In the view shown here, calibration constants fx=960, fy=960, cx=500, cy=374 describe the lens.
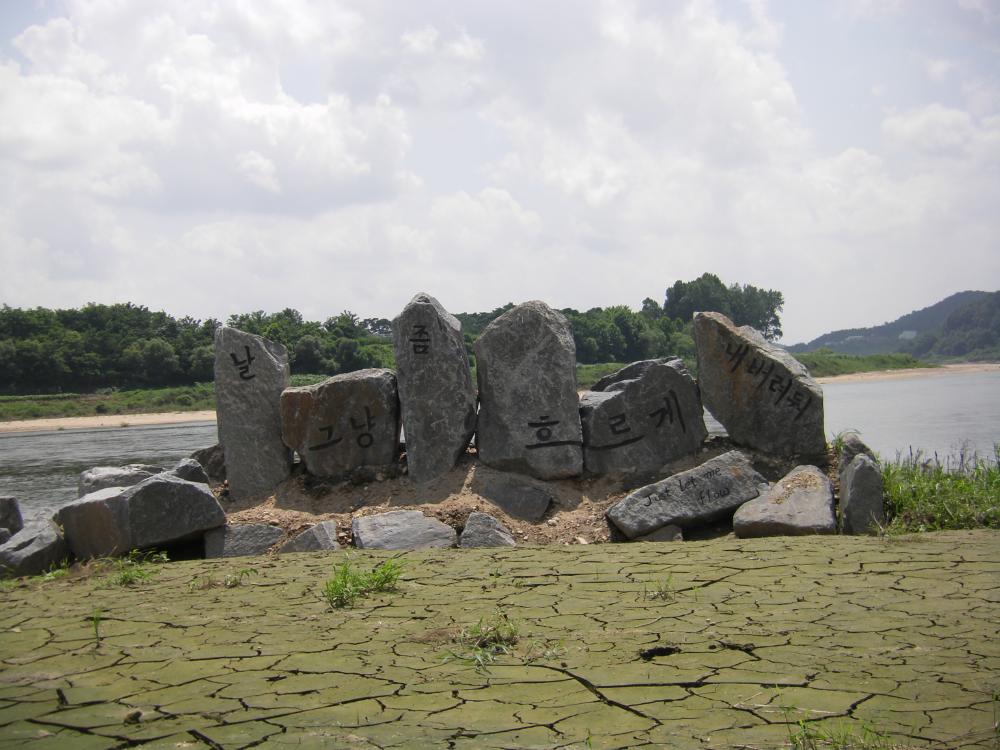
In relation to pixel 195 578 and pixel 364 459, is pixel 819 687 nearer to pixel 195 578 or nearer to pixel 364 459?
pixel 195 578

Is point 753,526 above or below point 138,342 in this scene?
below

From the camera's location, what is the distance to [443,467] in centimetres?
932

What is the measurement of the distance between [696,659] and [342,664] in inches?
64.1

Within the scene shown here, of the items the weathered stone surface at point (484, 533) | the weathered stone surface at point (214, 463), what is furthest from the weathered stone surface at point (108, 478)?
the weathered stone surface at point (484, 533)

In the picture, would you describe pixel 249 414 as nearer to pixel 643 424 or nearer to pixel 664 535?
pixel 643 424

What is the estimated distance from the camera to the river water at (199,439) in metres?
16.3

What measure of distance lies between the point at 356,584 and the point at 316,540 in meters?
2.56

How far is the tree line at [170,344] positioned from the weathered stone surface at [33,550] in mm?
22478

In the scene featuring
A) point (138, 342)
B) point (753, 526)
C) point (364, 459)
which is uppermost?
point (138, 342)

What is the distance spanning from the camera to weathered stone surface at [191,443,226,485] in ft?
33.6

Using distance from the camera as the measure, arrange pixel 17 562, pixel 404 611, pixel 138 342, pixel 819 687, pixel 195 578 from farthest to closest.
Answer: pixel 138 342, pixel 17 562, pixel 195 578, pixel 404 611, pixel 819 687

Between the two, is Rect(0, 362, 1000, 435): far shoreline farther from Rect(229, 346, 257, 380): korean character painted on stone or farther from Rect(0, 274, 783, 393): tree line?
Rect(229, 346, 257, 380): korean character painted on stone

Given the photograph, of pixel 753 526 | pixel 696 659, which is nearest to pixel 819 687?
pixel 696 659

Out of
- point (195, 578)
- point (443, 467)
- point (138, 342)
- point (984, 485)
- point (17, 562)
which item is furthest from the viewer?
point (138, 342)
